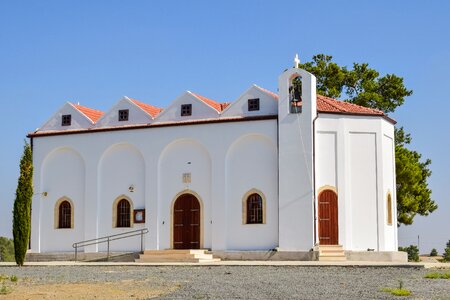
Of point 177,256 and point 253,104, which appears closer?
point 177,256

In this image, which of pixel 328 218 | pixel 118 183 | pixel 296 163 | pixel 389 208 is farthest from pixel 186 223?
pixel 389 208

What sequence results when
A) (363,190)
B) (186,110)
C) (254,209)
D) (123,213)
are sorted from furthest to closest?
(123,213)
(186,110)
(254,209)
(363,190)

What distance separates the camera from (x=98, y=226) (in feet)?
106

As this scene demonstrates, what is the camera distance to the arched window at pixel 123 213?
32.1m

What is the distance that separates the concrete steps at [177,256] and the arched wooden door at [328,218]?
451 centimetres

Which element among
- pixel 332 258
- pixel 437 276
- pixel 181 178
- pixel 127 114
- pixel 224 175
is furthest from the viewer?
pixel 127 114

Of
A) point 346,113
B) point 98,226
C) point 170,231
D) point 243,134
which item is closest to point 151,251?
point 170,231

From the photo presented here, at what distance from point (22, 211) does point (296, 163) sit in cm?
1141

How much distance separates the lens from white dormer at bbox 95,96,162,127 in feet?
106

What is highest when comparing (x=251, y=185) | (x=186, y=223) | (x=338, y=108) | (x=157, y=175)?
(x=338, y=108)

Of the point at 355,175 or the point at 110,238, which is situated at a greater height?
the point at 355,175

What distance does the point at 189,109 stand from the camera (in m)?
31.6

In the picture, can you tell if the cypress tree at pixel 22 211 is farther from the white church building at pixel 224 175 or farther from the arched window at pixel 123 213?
the arched window at pixel 123 213

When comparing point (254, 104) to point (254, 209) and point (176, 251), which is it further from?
point (176, 251)
